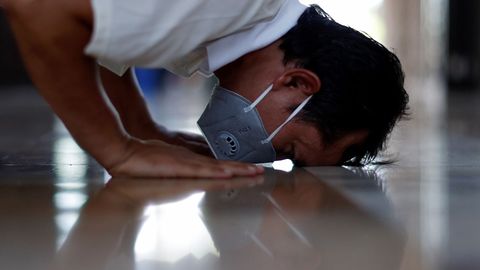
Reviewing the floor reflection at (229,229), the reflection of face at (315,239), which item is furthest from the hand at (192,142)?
the reflection of face at (315,239)

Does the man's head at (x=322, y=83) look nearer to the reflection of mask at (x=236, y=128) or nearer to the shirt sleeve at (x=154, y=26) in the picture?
the reflection of mask at (x=236, y=128)

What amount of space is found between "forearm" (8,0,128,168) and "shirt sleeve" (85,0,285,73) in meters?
0.04

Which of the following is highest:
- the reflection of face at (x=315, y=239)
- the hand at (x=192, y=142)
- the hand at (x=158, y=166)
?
the reflection of face at (x=315, y=239)

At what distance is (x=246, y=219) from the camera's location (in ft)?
3.83

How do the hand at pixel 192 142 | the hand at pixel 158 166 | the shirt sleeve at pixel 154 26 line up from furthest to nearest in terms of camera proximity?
1. the hand at pixel 192 142
2. the hand at pixel 158 166
3. the shirt sleeve at pixel 154 26

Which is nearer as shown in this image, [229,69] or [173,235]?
[173,235]

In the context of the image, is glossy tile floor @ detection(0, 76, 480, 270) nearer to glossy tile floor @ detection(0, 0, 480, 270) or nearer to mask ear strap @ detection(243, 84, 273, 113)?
glossy tile floor @ detection(0, 0, 480, 270)

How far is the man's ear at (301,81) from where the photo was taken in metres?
1.61

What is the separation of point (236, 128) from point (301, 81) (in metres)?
0.16

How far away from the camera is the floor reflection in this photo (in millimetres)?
914

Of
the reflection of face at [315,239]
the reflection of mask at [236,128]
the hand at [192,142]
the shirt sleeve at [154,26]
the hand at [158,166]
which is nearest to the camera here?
the reflection of face at [315,239]

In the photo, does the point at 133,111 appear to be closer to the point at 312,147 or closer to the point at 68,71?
the point at 312,147

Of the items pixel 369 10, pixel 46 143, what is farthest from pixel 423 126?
pixel 369 10

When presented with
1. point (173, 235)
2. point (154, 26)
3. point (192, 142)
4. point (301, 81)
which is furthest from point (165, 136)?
point (173, 235)
